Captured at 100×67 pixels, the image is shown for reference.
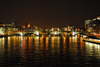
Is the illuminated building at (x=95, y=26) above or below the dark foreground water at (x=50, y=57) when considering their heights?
above

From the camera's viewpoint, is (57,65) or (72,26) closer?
(57,65)

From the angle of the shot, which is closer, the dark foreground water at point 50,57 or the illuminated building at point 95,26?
the dark foreground water at point 50,57

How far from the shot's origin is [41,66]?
44.0ft

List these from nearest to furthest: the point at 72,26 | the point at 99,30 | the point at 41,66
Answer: the point at 41,66
the point at 99,30
the point at 72,26

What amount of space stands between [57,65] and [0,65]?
4832mm

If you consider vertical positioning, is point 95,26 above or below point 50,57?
above

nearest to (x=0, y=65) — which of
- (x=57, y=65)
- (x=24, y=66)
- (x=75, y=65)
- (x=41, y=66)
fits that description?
(x=24, y=66)

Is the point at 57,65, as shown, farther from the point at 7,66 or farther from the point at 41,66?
the point at 7,66

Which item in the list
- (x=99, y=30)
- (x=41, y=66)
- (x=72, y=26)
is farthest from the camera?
(x=72, y=26)

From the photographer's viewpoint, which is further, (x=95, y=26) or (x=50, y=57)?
(x=95, y=26)

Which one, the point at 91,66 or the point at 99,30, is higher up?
the point at 99,30

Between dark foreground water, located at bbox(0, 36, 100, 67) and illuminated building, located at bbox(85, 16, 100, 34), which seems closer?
dark foreground water, located at bbox(0, 36, 100, 67)

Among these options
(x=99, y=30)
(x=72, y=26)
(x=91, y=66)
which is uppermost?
(x=72, y=26)

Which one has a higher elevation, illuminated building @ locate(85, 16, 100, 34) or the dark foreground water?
illuminated building @ locate(85, 16, 100, 34)
